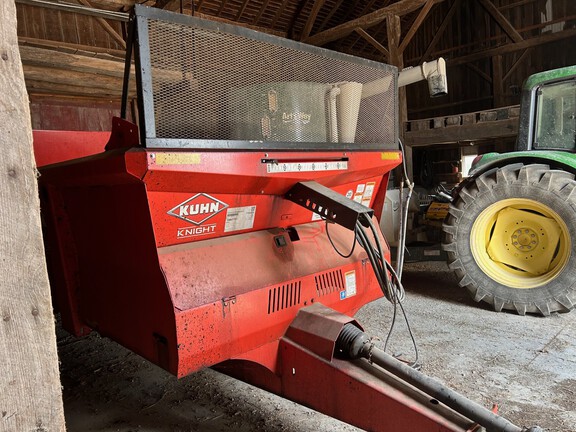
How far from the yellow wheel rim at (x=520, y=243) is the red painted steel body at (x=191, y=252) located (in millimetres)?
1994

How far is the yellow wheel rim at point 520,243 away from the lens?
12.3 feet

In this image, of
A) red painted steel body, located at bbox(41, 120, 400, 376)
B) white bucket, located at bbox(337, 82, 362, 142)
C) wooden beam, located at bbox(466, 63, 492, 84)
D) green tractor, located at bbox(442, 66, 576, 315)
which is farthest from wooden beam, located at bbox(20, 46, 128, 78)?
wooden beam, located at bbox(466, 63, 492, 84)

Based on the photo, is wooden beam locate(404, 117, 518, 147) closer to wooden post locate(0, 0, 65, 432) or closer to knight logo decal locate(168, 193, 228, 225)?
knight logo decal locate(168, 193, 228, 225)

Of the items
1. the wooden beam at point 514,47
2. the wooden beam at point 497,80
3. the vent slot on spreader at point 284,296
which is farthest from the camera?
the wooden beam at point 497,80

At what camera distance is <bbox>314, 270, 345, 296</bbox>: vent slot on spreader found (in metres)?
2.29

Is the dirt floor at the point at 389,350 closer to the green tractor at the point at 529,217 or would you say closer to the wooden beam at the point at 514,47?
the green tractor at the point at 529,217

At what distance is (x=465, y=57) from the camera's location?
14812 mm

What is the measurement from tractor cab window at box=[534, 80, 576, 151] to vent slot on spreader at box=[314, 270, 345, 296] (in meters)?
3.17

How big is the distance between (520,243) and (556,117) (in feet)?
4.49

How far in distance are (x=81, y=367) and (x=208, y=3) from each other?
9771 mm

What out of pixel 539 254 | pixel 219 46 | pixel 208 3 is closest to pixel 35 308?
pixel 219 46

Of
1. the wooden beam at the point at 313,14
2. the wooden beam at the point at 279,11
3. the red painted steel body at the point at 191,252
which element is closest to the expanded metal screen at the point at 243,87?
the red painted steel body at the point at 191,252

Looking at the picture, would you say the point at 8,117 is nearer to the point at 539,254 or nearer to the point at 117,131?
the point at 117,131

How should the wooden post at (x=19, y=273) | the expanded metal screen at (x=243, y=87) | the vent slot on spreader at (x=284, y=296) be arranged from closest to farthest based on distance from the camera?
the wooden post at (x=19, y=273) → the expanded metal screen at (x=243, y=87) → the vent slot on spreader at (x=284, y=296)
